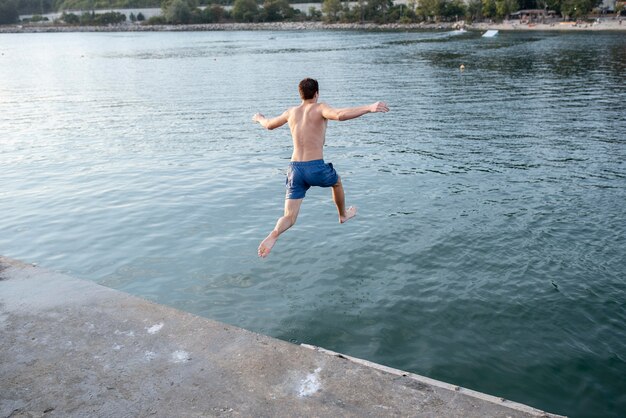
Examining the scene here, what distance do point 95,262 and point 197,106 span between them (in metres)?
26.0

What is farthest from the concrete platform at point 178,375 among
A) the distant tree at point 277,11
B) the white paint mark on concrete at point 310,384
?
the distant tree at point 277,11

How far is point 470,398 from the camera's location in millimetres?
5996

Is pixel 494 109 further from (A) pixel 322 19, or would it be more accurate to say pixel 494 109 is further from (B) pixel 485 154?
(A) pixel 322 19

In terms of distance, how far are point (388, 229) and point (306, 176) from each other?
627 cm

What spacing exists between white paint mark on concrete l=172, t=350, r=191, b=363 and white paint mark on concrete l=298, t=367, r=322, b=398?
4.72 ft

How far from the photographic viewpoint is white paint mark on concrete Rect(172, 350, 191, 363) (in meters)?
6.69

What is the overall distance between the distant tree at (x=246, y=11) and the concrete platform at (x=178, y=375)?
19726cm

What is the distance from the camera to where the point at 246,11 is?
194m

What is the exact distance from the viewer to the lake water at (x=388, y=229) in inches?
385

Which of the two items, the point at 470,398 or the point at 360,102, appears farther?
the point at 360,102

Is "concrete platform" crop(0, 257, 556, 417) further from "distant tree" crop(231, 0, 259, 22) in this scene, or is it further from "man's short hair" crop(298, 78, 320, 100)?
"distant tree" crop(231, 0, 259, 22)

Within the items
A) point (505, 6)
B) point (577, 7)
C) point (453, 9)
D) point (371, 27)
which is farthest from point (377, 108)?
point (371, 27)

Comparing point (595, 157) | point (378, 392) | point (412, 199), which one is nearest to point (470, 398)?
point (378, 392)

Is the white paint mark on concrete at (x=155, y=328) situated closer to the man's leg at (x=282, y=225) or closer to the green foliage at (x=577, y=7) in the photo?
the man's leg at (x=282, y=225)
